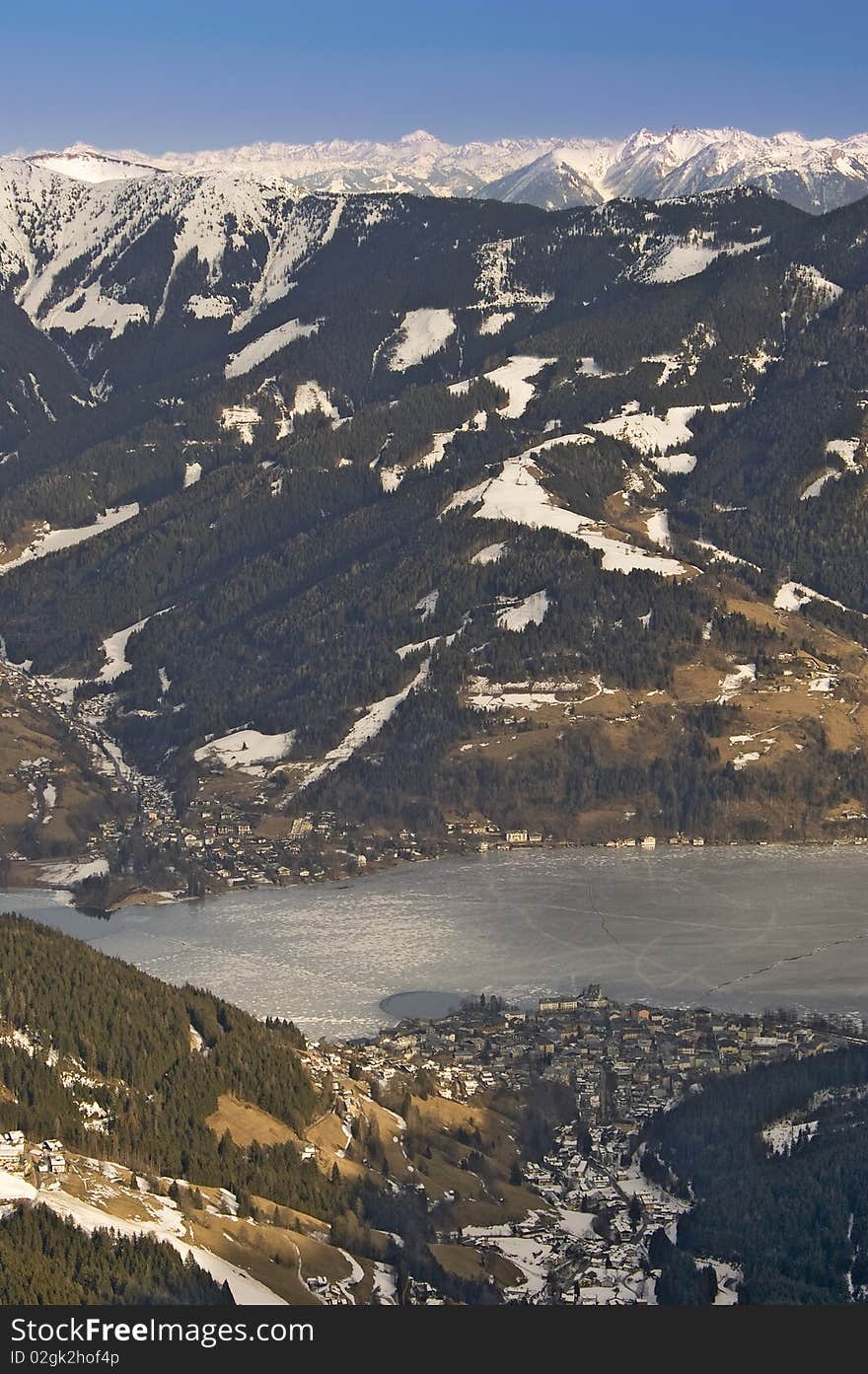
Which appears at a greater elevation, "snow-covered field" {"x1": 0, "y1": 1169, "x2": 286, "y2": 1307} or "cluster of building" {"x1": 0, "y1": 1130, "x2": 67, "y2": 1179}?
"cluster of building" {"x1": 0, "y1": 1130, "x2": 67, "y2": 1179}

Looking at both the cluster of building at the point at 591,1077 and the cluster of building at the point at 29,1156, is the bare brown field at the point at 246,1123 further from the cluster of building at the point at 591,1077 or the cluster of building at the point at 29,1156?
the cluster of building at the point at 29,1156

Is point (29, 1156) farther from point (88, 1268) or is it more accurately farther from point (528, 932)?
point (528, 932)

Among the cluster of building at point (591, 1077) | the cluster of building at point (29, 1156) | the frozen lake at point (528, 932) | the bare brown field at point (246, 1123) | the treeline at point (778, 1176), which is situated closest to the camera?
the cluster of building at point (29, 1156)

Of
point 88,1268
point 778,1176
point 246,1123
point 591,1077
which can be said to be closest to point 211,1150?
point 246,1123

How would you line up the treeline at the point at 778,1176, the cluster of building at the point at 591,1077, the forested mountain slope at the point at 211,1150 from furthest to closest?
the cluster of building at the point at 591,1077, the treeline at the point at 778,1176, the forested mountain slope at the point at 211,1150

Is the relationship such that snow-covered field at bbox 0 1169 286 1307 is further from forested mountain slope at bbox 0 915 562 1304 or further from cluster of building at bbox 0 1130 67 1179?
cluster of building at bbox 0 1130 67 1179

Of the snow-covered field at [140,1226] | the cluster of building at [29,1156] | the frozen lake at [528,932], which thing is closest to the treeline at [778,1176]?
the snow-covered field at [140,1226]

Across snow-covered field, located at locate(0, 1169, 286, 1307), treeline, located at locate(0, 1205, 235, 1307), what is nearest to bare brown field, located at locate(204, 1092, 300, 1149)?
snow-covered field, located at locate(0, 1169, 286, 1307)

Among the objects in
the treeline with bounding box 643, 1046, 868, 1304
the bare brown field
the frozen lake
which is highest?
the frozen lake

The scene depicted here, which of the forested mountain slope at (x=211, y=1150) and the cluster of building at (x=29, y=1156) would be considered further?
the cluster of building at (x=29, y=1156)
